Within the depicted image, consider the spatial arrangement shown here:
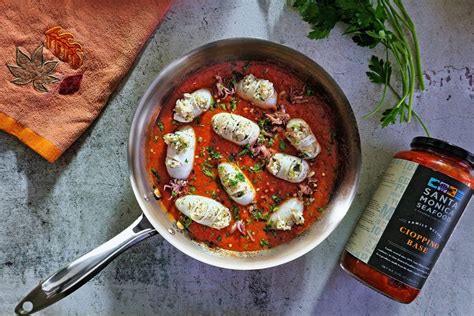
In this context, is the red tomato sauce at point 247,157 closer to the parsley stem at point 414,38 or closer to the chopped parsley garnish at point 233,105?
the chopped parsley garnish at point 233,105

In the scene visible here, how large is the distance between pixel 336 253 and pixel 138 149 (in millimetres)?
641

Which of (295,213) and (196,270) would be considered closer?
(295,213)

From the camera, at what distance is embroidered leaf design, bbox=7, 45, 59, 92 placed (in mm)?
1521

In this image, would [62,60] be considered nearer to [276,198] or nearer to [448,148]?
[276,198]

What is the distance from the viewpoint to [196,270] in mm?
1581

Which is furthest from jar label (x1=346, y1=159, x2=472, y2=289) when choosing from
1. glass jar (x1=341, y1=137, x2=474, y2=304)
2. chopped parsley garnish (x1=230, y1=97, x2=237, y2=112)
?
chopped parsley garnish (x1=230, y1=97, x2=237, y2=112)

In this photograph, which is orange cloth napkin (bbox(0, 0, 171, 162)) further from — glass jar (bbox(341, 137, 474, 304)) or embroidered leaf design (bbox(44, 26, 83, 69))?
glass jar (bbox(341, 137, 474, 304))

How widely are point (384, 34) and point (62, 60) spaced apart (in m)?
0.88

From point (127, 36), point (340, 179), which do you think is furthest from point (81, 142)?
point (340, 179)

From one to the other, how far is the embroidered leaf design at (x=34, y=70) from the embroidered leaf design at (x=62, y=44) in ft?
0.09

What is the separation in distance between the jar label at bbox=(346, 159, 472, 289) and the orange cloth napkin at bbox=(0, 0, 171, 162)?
Result: 0.81 metres

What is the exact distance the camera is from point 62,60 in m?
1.53

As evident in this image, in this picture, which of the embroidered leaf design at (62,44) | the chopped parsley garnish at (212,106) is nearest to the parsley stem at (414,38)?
the chopped parsley garnish at (212,106)

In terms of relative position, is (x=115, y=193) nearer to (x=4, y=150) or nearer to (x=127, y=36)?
(x=4, y=150)
